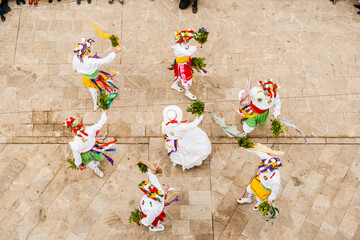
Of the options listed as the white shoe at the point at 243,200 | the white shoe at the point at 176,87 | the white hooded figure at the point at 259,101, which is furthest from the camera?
the white shoe at the point at 176,87

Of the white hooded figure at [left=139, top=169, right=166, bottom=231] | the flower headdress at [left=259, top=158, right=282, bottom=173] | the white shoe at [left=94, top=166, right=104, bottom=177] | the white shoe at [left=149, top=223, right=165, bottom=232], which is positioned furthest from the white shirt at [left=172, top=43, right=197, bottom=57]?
the white shoe at [left=149, top=223, right=165, bottom=232]

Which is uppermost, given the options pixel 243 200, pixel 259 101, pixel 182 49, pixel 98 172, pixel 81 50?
pixel 182 49

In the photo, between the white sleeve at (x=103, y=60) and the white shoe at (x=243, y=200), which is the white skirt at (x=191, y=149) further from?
the white sleeve at (x=103, y=60)

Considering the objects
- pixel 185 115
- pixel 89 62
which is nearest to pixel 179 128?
pixel 185 115

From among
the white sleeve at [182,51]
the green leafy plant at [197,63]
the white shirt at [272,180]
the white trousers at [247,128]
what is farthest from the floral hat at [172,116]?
the white trousers at [247,128]

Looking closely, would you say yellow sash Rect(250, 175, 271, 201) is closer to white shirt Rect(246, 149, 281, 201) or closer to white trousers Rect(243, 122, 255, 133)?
white shirt Rect(246, 149, 281, 201)

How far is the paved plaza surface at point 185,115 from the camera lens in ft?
26.1

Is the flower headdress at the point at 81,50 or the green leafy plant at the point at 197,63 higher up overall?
the flower headdress at the point at 81,50

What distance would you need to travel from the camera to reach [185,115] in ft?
29.7

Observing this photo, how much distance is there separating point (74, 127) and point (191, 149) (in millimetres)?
Answer: 2593

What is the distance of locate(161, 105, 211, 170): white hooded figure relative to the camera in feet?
22.4

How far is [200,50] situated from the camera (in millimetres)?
9898

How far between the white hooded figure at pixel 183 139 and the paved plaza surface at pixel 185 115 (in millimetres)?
587

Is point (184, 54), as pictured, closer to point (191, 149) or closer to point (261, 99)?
point (261, 99)
